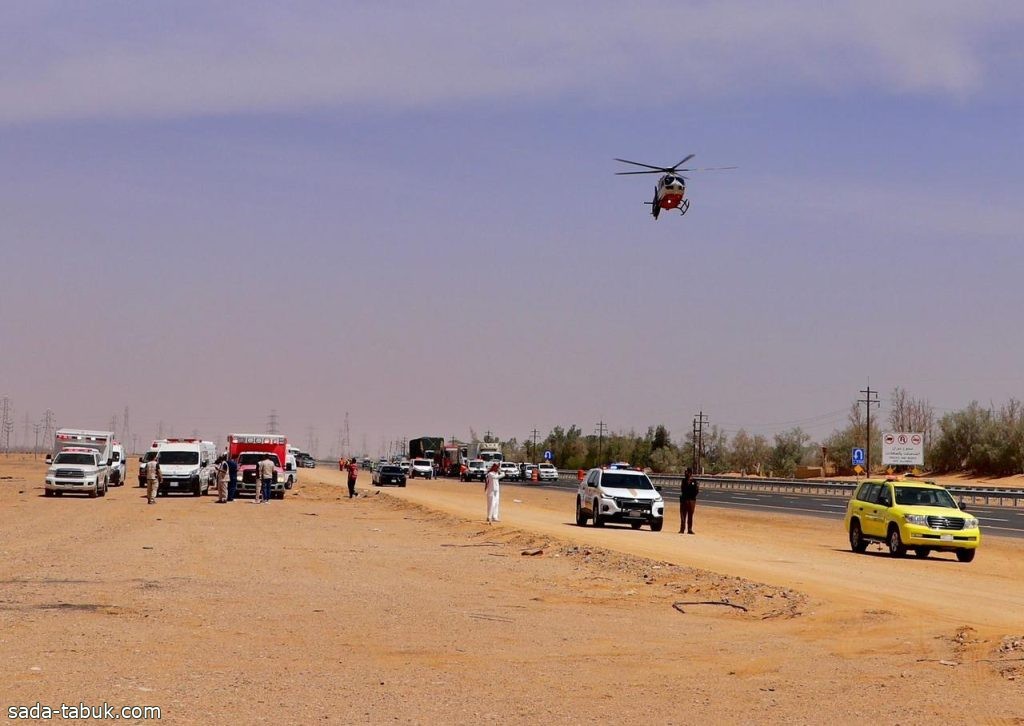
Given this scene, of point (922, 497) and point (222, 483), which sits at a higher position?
point (922, 497)

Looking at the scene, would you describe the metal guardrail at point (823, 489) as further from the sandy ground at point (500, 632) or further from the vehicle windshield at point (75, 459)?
the vehicle windshield at point (75, 459)

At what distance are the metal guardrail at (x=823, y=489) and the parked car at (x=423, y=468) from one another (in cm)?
1736

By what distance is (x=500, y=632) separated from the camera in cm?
Result: 1435

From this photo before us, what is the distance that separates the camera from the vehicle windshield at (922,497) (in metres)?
28.6

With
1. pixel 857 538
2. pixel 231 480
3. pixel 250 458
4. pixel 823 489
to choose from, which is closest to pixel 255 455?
pixel 250 458

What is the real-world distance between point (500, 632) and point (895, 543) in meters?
16.3

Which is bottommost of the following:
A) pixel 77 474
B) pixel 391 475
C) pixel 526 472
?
pixel 77 474

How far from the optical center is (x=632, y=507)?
3691cm

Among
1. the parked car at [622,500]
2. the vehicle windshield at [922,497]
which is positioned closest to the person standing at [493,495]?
Answer: the parked car at [622,500]

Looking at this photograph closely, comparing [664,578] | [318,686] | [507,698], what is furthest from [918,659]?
[664,578]

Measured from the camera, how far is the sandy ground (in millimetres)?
10125

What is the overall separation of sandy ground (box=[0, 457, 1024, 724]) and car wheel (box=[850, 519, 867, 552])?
166 cm

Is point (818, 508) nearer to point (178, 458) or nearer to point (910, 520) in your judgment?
point (178, 458)

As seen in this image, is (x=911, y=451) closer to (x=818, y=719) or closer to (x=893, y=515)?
(x=893, y=515)
